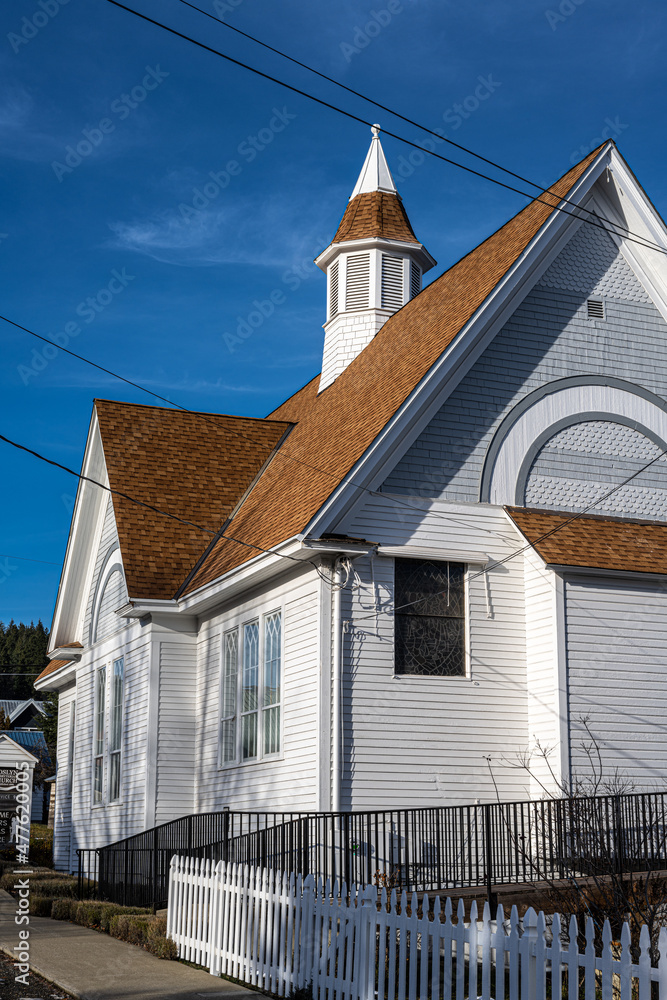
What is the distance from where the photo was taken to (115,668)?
2194 centimetres

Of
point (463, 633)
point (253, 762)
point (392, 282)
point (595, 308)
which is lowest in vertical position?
point (253, 762)

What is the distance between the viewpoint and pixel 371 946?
28.6 feet

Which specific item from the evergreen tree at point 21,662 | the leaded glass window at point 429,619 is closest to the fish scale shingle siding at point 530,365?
the leaded glass window at point 429,619

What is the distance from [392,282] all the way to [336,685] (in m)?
12.3

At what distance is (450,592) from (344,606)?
1.75 m

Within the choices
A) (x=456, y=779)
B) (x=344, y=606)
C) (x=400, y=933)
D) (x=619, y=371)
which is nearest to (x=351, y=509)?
(x=344, y=606)

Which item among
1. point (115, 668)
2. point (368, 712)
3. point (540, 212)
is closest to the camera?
point (368, 712)

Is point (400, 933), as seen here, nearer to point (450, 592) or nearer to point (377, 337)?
point (450, 592)

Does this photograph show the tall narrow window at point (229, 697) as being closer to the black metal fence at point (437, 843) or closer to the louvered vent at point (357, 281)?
the black metal fence at point (437, 843)

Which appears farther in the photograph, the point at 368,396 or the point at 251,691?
the point at 368,396

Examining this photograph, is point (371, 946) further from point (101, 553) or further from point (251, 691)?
point (101, 553)

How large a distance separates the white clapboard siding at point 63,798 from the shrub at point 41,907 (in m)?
7.78

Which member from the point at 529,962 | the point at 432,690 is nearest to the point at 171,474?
the point at 432,690

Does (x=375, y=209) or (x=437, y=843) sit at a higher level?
(x=375, y=209)
